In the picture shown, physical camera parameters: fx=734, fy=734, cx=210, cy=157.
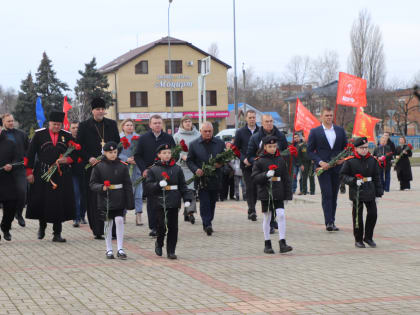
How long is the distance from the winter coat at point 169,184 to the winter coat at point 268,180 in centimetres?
96

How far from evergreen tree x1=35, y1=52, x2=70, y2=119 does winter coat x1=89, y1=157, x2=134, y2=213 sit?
54290 millimetres

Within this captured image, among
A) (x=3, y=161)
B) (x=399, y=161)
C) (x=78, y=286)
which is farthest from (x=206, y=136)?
(x=399, y=161)

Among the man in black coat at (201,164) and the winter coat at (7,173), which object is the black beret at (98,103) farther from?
the man in black coat at (201,164)

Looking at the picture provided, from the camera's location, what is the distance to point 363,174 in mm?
10023

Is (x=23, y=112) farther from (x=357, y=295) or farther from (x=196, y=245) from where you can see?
(x=357, y=295)

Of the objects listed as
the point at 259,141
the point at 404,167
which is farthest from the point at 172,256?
the point at 404,167

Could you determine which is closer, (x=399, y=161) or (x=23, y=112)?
(x=399, y=161)

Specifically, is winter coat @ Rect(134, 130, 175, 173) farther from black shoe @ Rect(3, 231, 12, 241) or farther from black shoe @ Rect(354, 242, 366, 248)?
black shoe @ Rect(354, 242, 366, 248)

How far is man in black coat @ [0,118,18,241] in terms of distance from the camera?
36.5 ft

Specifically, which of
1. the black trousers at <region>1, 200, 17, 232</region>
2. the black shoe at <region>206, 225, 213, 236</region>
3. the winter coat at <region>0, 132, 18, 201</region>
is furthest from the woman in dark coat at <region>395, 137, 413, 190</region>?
the black trousers at <region>1, 200, 17, 232</region>

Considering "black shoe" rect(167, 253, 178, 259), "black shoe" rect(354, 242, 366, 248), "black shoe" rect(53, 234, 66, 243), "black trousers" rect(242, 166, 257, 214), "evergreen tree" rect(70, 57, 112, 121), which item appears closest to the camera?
"black shoe" rect(167, 253, 178, 259)

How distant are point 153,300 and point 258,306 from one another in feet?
3.18

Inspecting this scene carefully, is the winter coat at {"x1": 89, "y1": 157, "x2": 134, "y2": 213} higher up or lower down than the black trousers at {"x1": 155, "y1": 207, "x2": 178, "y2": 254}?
higher up

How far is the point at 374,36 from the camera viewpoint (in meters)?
68.1
